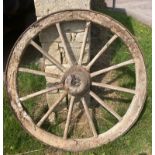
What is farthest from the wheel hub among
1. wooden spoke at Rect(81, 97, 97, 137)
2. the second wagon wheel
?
wooden spoke at Rect(81, 97, 97, 137)

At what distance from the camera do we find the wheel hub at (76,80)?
3.66 metres

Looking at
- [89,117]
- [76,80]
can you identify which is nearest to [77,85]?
[76,80]

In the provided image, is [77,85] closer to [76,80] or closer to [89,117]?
[76,80]

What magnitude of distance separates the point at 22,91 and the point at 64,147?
1.00m

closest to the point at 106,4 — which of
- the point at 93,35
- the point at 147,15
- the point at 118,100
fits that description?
the point at 147,15

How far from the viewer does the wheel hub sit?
12.0 ft

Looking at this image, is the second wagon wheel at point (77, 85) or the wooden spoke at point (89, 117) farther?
the wooden spoke at point (89, 117)

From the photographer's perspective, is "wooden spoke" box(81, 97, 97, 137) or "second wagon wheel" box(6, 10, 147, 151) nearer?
"second wagon wheel" box(6, 10, 147, 151)

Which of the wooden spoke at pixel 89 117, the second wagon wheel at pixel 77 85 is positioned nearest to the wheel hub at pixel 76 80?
the second wagon wheel at pixel 77 85

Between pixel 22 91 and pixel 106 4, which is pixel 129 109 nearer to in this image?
pixel 22 91

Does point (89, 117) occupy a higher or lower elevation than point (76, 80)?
lower

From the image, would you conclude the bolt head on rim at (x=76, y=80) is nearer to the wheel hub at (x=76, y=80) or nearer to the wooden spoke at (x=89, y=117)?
the wheel hub at (x=76, y=80)

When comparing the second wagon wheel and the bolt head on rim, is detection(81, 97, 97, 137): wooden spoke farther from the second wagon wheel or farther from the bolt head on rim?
the bolt head on rim

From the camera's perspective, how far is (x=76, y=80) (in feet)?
12.0
